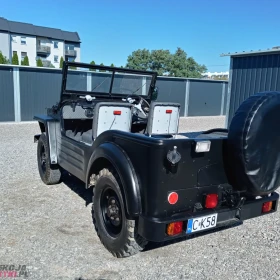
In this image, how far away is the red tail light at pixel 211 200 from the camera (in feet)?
8.79

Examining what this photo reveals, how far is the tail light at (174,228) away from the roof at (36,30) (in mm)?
54465

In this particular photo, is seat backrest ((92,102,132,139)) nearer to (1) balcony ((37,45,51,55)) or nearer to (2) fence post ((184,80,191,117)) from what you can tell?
(2) fence post ((184,80,191,117))

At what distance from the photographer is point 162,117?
4.56 m

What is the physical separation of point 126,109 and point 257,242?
219cm

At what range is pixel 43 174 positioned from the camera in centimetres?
519

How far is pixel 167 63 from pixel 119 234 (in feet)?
138

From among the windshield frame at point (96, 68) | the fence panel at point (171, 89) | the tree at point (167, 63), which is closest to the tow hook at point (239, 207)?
the windshield frame at point (96, 68)

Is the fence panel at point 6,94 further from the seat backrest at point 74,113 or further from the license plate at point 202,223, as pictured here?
the license plate at point 202,223

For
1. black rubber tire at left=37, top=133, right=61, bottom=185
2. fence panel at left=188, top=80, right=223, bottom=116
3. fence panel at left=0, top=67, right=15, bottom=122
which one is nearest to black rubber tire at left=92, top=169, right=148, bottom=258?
black rubber tire at left=37, top=133, right=61, bottom=185

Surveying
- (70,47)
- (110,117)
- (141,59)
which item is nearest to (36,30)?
(70,47)

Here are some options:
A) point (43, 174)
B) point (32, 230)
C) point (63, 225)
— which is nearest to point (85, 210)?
point (63, 225)

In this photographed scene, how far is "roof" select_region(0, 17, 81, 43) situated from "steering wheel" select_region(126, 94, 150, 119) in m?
51.4

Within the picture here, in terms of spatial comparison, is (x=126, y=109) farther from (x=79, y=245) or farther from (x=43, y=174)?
(x=43, y=174)

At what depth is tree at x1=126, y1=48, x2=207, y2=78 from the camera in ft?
139
